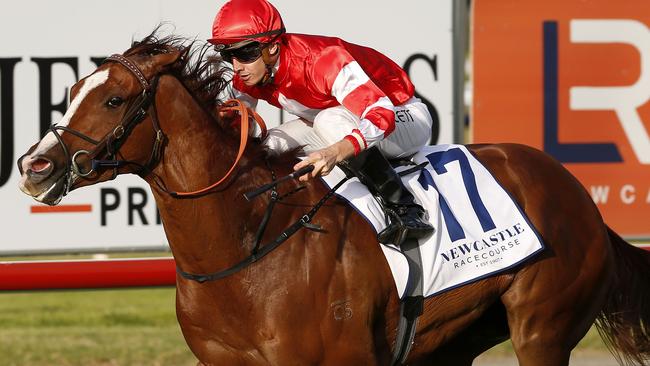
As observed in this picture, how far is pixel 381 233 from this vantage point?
12.3 feet

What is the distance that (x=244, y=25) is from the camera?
3.63 metres

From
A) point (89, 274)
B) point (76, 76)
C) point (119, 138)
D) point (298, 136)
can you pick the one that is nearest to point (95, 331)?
point (89, 274)

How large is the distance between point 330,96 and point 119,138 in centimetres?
82

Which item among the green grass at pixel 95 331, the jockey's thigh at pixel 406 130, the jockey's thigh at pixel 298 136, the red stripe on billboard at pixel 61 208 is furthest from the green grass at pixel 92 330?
the jockey's thigh at pixel 406 130

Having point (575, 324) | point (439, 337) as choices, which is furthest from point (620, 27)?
point (439, 337)

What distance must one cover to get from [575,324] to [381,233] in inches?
42.3

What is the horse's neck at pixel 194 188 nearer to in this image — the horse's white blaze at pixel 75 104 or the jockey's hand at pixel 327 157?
the horse's white blaze at pixel 75 104

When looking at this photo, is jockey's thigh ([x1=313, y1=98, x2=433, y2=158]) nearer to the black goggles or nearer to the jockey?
the jockey

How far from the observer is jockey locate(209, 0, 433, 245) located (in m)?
3.59

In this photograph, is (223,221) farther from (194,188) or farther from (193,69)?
(193,69)

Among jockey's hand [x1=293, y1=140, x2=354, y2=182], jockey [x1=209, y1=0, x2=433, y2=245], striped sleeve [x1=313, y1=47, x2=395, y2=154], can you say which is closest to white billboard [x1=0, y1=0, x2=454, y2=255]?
jockey [x1=209, y1=0, x2=433, y2=245]

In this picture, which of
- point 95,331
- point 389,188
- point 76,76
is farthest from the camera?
point 95,331

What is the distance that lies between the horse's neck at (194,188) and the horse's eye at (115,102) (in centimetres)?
14

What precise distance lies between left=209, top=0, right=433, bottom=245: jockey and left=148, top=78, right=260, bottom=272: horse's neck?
280mm
